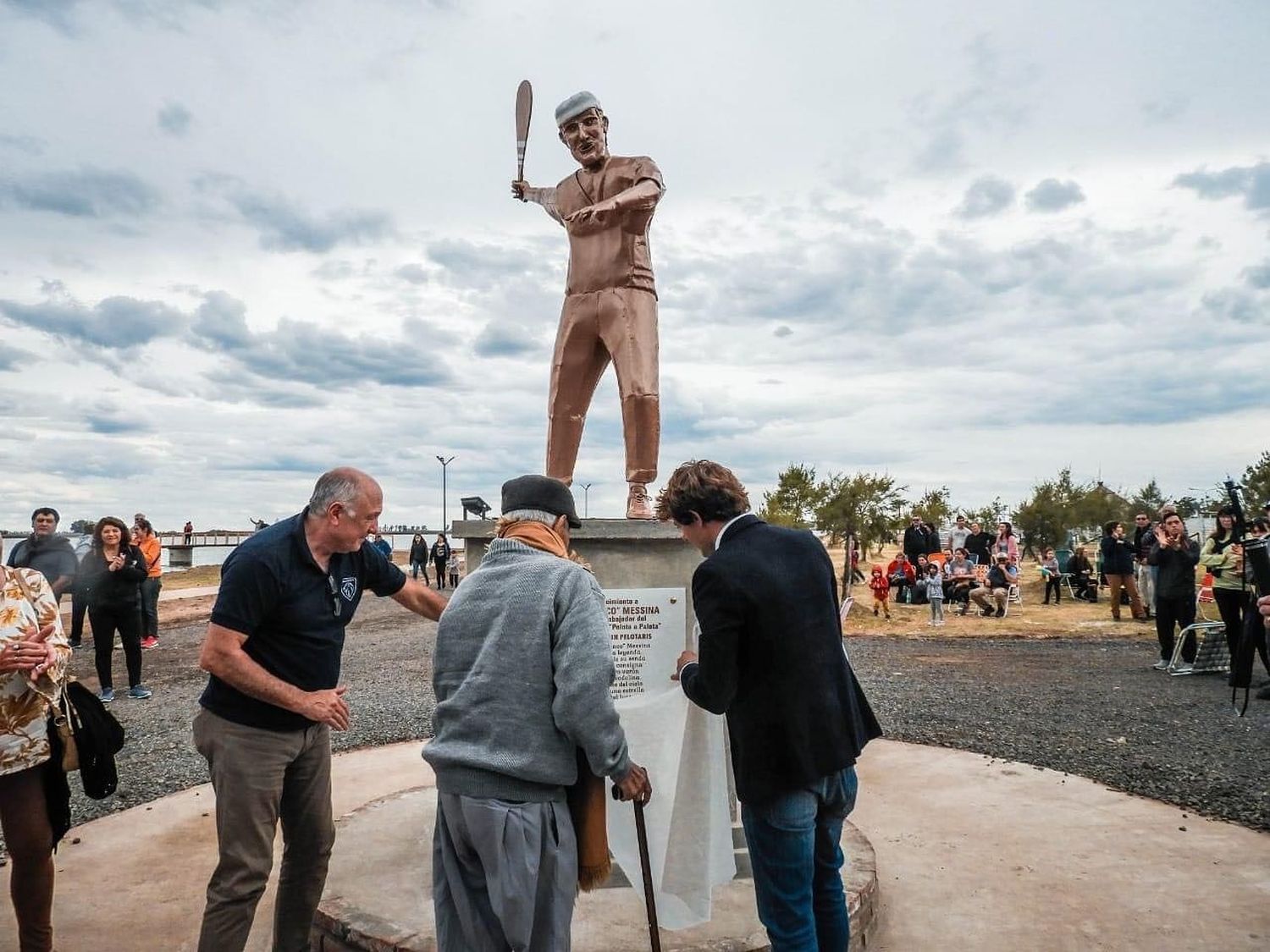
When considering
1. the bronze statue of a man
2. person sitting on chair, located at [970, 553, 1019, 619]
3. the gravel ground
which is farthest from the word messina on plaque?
person sitting on chair, located at [970, 553, 1019, 619]

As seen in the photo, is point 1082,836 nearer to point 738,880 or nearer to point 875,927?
point 875,927

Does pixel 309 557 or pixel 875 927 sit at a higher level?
pixel 309 557

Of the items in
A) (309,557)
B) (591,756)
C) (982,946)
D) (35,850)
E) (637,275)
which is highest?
(637,275)

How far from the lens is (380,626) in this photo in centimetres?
1634

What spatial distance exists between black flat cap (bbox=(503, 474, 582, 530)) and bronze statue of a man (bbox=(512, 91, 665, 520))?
1673 mm

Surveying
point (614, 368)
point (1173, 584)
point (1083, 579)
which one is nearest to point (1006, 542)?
point (1083, 579)

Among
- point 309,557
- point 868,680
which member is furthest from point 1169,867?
point 868,680

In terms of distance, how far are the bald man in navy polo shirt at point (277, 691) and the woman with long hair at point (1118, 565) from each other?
13037 mm

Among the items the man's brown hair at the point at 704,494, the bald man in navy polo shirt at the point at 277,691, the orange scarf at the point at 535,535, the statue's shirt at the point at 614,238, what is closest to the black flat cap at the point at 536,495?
the orange scarf at the point at 535,535

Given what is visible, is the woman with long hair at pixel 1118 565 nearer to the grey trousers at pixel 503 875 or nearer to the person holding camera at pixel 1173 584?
the person holding camera at pixel 1173 584

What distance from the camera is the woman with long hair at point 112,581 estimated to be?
809 cm

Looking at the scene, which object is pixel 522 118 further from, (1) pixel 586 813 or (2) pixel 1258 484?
(2) pixel 1258 484

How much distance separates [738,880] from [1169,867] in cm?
209

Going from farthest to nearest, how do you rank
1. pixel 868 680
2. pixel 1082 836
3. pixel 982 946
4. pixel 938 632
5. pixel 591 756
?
pixel 938 632, pixel 868 680, pixel 1082 836, pixel 982 946, pixel 591 756
